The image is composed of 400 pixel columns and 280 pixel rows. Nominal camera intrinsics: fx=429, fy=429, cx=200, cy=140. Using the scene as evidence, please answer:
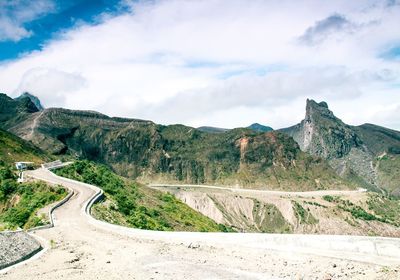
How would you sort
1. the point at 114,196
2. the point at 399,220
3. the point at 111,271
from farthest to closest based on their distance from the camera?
the point at 399,220
the point at 114,196
the point at 111,271

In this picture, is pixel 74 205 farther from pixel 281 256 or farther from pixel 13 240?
pixel 281 256

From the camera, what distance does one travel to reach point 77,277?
2356 centimetres

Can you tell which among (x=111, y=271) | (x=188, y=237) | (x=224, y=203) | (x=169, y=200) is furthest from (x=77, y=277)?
(x=224, y=203)

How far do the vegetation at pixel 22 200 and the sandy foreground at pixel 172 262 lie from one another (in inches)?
Answer: 373

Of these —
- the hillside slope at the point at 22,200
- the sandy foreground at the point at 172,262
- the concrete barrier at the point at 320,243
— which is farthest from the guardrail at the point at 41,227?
the concrete barrier at the point at 320,243

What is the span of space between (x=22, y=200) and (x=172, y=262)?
118 ft

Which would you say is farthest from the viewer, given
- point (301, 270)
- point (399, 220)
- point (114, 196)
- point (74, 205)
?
point (399, 220)

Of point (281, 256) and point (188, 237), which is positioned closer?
point (281, 256)

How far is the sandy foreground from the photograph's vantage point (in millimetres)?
21984

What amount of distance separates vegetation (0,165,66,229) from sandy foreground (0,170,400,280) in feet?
31.1

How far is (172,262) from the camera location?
26031 mm

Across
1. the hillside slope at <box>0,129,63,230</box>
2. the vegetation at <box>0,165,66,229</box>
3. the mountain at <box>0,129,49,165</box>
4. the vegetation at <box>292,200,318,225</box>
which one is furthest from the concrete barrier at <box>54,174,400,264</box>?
the vegetation at <box>292,200,318,225</box>

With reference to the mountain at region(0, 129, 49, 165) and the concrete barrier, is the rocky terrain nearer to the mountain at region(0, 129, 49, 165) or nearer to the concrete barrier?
the concrete barrier

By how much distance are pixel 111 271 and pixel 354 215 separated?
161920 mm
